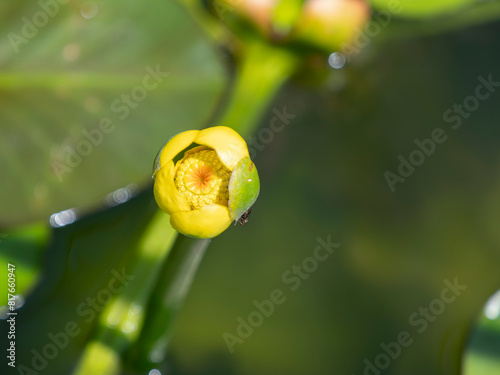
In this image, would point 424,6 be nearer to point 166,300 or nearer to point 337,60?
Answer: point 337,60

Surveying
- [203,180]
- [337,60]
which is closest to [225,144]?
[203,180]

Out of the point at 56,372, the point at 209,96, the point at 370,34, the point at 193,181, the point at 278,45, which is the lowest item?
the point at 56,372

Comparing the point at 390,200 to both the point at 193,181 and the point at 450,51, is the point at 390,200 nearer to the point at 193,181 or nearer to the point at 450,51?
the point at 450,51

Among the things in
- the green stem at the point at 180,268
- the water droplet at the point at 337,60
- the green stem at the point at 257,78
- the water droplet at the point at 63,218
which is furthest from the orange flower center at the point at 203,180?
the water droplet at the point at 337,60

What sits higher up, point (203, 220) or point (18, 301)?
point (203, 220)

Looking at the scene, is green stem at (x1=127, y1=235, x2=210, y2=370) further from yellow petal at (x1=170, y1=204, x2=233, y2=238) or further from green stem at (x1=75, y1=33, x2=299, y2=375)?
yellow petal at (x1=170, y1=204, x2=233, y2=238)

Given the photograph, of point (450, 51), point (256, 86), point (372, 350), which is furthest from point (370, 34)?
point (372, 350)
